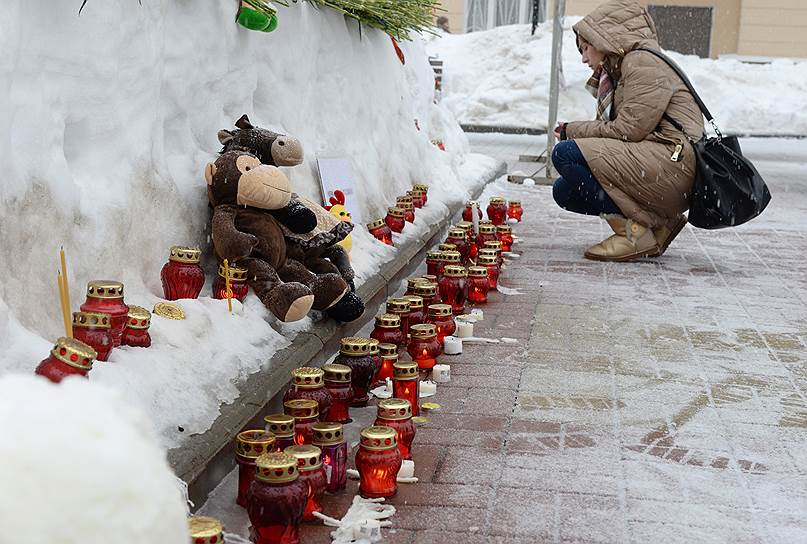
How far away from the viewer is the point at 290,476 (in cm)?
282

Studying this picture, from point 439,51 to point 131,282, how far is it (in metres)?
21.3

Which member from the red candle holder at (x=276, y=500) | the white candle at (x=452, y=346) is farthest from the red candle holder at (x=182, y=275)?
the white candle at (x=452, y=346)

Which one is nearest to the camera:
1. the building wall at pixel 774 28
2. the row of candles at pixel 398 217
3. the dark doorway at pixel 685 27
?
the row of candles at pixel 398 217

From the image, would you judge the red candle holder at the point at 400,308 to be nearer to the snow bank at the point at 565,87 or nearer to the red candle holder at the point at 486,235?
the red candle holder at the point at 486,235

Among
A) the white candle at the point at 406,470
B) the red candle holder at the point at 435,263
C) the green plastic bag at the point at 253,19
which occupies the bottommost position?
the white candle at the point at 406,470

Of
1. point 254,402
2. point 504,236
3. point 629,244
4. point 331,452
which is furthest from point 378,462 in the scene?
point 629,244

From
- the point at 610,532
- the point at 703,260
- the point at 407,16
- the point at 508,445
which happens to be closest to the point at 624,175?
the point at 703,260

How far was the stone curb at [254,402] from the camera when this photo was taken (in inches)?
118

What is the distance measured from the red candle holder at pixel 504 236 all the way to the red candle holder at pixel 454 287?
5.28ft

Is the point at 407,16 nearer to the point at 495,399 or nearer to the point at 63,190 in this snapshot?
the point at 495,399

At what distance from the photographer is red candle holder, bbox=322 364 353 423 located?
379cm

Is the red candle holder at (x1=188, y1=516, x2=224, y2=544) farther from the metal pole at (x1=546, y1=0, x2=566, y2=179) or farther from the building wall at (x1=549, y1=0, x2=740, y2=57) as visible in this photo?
the building wall at (x1=549, y1=0, x2=740, y2=57)

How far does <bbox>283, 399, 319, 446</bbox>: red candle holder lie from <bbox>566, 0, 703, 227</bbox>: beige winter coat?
4227 mm

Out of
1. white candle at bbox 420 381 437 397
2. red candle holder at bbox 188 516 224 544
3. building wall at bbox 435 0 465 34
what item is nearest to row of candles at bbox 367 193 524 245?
white candle at bbox 420 381 437 397
